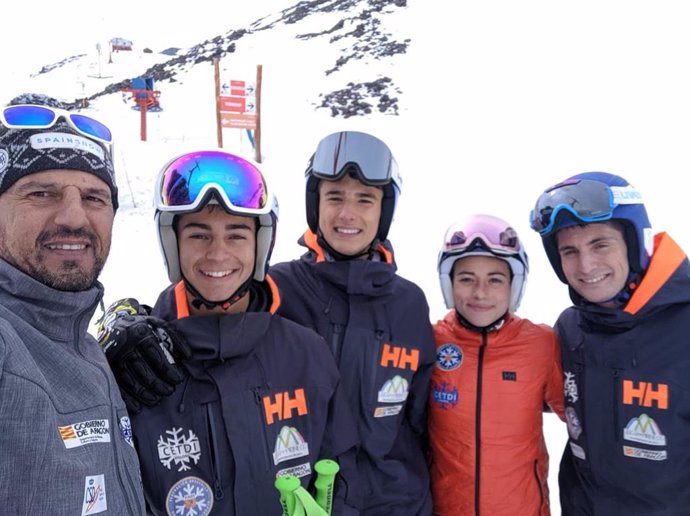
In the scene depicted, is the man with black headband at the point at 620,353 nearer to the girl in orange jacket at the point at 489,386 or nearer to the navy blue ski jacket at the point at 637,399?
the navy blue ski jacket at the point at 637,399

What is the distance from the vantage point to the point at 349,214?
10.1 ft

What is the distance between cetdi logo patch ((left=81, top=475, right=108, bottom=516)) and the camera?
1.61 meters

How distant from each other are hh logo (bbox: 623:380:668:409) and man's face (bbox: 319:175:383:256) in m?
1.64

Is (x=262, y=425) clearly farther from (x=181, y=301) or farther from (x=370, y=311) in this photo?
(x=370, y=311)

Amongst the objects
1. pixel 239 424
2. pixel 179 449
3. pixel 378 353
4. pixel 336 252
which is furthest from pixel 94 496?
pixel 336 252

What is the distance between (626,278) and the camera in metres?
2.84

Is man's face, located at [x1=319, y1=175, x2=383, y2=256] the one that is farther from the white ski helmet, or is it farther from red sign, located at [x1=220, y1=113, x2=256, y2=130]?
red sign, located at [x1=220, y1=113, x2=256, y2=130]

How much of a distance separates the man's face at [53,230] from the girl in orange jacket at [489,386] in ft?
6.88

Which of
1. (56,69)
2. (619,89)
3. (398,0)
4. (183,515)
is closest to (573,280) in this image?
(183,515)

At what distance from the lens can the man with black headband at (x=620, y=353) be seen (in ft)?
8.35

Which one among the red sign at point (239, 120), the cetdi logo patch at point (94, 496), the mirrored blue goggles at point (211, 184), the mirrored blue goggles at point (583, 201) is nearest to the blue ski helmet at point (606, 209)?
the mirrored blue goggles at point (583, 201)

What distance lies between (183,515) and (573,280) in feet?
7.93

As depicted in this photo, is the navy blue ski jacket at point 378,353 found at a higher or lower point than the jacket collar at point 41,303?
lower

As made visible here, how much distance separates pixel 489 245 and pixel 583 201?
0.59 m
